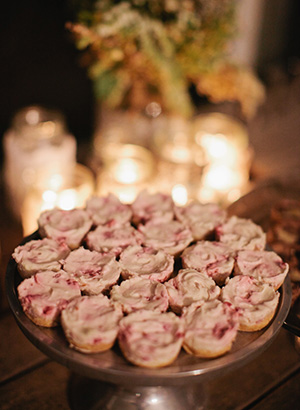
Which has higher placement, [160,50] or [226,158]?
[160,50]

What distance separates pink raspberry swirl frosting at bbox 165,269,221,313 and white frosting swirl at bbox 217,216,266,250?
0.16 meters

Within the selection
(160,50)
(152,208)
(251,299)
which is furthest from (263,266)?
(160,50)

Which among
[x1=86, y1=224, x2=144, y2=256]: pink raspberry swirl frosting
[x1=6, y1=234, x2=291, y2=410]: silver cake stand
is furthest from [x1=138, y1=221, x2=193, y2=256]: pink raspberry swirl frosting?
[x1=6, y1=234, x2=291, y2=410]: silver cake stand

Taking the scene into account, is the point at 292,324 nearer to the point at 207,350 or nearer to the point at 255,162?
the point at 207,350

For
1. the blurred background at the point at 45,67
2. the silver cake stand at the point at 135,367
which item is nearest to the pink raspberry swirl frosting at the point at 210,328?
the silver cake stand at the point at 135,367

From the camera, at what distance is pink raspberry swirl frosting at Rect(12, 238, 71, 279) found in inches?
37.2

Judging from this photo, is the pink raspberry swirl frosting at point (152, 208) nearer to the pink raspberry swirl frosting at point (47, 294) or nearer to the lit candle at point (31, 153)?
Result: the pink raspberry swirl frosting at point (47, 294)

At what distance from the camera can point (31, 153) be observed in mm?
1898

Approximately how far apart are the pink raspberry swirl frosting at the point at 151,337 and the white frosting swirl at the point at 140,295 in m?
0.02

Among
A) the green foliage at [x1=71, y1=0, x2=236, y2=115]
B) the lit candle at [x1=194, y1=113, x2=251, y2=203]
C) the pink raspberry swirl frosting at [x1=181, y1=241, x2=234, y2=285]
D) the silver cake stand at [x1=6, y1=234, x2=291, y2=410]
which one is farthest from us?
the lit candle at [x1=194, y1=113, x2=251, y2=203]

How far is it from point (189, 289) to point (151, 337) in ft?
0.46

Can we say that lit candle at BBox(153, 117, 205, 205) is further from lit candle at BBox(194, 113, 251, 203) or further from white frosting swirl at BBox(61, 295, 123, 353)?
white frosting swirl at BBox(61, 295, 123, 353)

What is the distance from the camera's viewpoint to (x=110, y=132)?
2.20 meters

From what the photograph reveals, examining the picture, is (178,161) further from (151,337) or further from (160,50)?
(151,337)
